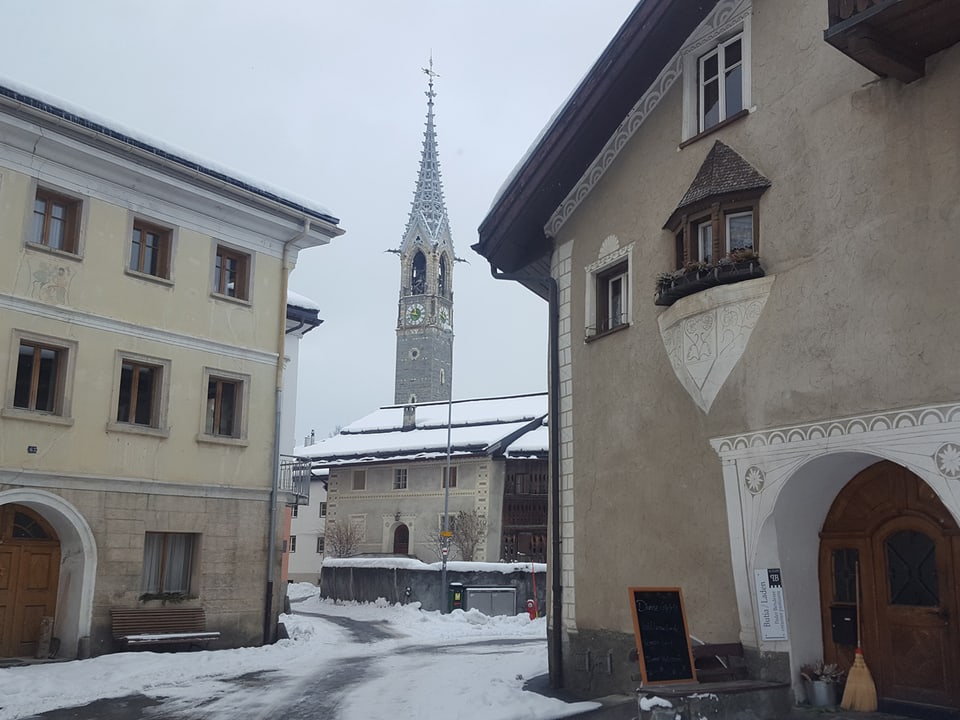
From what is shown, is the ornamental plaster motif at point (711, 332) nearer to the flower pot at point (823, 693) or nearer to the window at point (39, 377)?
the flower pot at point (823, 693)

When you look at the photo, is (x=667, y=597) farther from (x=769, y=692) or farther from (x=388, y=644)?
A: (x=388, y=644)

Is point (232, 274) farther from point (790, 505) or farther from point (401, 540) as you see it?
point (401, 540)

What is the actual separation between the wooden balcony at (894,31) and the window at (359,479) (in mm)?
44741

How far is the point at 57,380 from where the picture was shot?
1880 cm

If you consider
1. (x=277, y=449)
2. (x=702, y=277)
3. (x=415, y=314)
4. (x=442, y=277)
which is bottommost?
(x=277, y=449)

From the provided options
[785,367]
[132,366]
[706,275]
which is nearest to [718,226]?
[706,275]

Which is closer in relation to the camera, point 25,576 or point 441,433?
point 25,576

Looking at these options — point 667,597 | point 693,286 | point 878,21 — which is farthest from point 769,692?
point 878,21

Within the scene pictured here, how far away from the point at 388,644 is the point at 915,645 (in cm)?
1600

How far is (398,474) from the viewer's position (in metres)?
A: 51.6

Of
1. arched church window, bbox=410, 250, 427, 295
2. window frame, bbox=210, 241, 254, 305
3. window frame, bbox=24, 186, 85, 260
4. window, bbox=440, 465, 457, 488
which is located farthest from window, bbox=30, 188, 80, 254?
arched church window, bbox=410, 250, 427, 295

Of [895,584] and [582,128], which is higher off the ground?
[582,128]

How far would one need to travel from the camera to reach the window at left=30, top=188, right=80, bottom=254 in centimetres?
1881

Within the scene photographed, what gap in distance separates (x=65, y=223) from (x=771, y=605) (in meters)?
15.1
